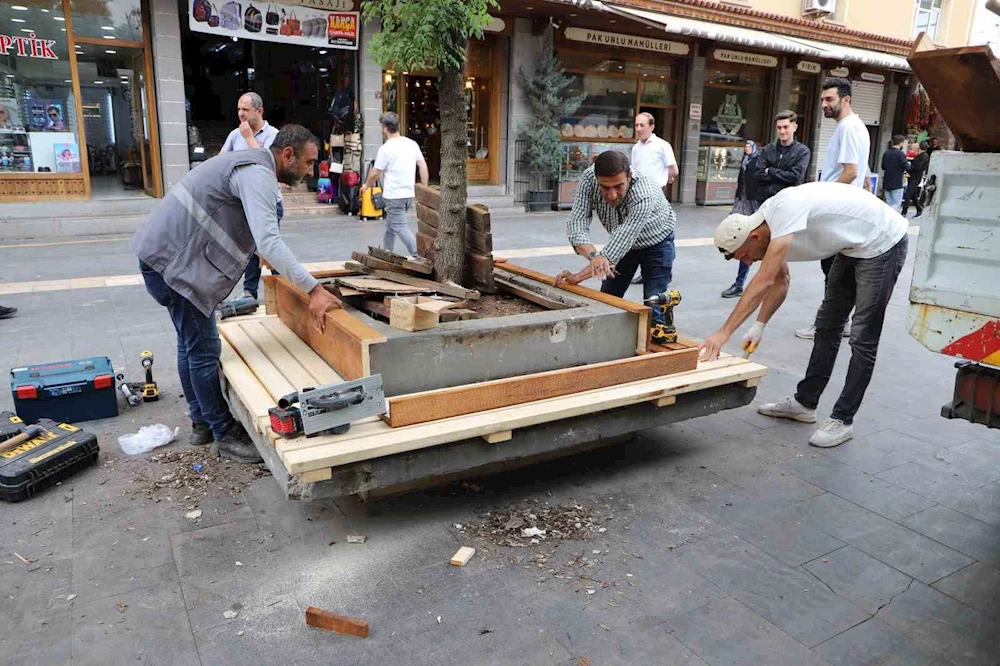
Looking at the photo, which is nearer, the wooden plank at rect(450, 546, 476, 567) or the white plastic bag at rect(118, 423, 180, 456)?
the wooden plank at rect(450, 546, 476, 567)

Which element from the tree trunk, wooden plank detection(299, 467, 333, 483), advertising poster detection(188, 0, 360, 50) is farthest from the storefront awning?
wooden plank detection(299, 467, 333, 483)

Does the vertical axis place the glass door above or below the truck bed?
above

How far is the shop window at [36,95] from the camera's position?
11070 millimetres

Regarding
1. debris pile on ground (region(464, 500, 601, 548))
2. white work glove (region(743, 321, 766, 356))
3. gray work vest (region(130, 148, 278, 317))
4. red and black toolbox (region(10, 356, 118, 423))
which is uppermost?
gray work vest (region(130, 148, 278, 317))

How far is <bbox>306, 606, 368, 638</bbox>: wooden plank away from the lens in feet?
8.34

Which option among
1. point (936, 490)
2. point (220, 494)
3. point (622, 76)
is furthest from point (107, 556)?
point (622, 76)

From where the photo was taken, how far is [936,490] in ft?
12.3

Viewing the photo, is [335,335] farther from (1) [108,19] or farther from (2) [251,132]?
(1) [108,19]

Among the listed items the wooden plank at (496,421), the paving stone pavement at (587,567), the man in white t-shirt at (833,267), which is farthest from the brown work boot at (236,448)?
the man in white t-shirt at (833,267)

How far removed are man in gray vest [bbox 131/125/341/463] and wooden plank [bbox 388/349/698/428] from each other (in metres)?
0.79

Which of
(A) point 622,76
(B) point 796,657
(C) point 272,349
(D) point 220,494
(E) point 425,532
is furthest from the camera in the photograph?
(A) point 622,76

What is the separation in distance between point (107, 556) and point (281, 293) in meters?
1.86

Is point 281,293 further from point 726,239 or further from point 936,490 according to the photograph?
point 936,490

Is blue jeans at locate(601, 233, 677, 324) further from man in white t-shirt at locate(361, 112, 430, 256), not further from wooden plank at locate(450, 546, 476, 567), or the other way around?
man in white t-shirt at locate(361, 112, 430, 256)
